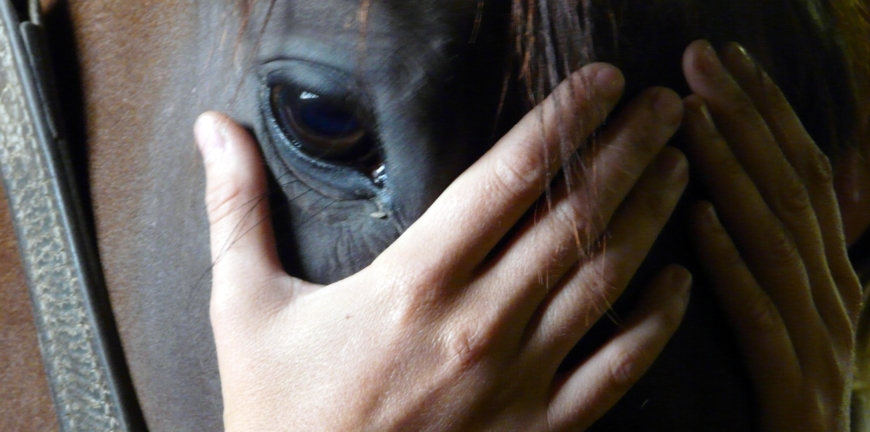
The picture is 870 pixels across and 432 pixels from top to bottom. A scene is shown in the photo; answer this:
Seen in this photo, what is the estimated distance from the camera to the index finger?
45cm

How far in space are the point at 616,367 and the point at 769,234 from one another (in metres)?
0.17

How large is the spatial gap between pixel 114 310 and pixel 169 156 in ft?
0.56

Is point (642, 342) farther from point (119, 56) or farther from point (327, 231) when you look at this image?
point (119, 56)

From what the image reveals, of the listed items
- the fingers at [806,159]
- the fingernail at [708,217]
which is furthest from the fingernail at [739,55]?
the fingernail at [708,217]

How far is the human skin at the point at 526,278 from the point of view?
46 centimetres

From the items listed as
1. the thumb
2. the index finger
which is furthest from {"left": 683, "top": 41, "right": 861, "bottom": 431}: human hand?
the thumb

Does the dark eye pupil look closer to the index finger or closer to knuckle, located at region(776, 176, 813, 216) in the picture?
the index finger

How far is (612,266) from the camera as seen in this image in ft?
1.55

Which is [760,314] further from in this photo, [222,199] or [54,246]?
[54,246]

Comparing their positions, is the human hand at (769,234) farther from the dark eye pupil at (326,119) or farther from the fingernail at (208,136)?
the fingernail at (208,136)

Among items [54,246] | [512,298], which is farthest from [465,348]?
[54,246]

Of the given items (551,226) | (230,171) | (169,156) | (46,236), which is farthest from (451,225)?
(46,236)

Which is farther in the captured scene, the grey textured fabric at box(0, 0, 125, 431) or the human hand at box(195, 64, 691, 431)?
the grey textured fabric at box(0, 0, 125, 431)

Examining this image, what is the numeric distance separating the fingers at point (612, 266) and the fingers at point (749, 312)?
0.05 meters
